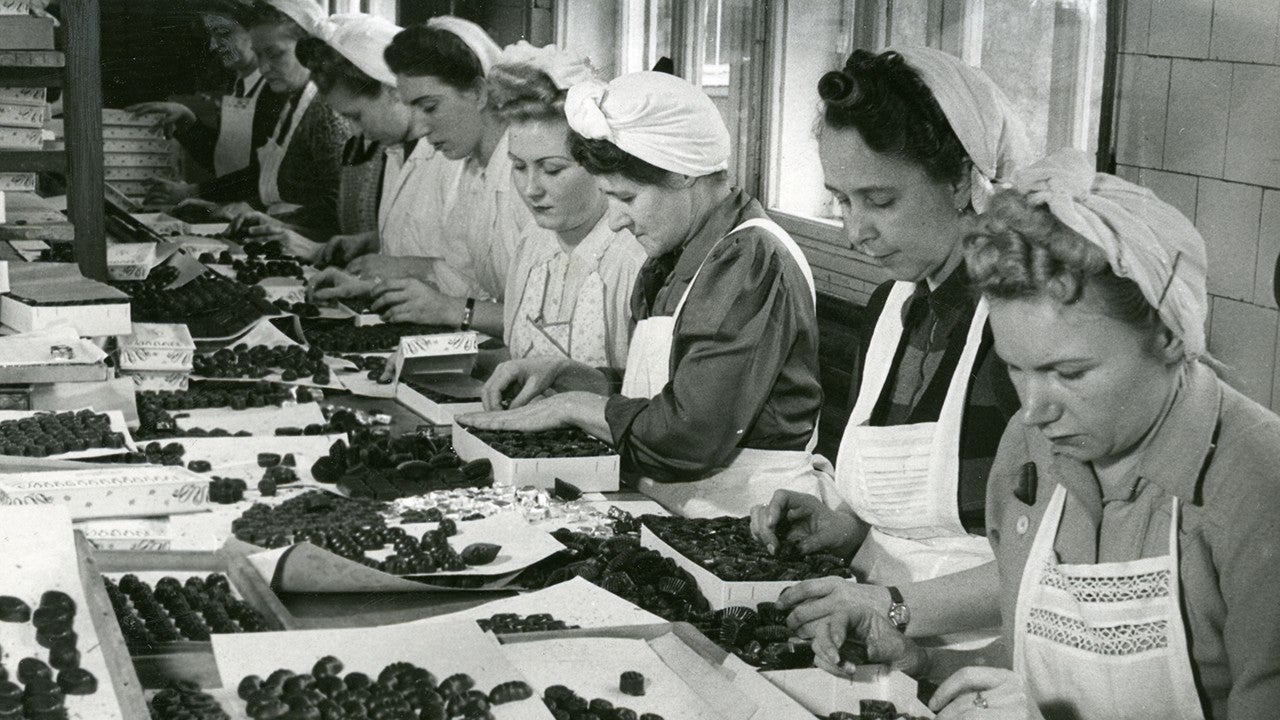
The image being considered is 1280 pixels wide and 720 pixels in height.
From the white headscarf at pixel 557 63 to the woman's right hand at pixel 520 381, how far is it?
88 centimetres

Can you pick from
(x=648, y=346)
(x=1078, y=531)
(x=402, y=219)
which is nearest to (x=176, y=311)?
(x=402, y=219)

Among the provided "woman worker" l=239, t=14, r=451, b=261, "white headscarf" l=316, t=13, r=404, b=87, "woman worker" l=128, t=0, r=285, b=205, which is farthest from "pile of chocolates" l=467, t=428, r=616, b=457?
"woman worker" l=128, t=0, r=285, b=205

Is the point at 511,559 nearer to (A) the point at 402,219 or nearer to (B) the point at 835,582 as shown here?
(B) the point at 835,582

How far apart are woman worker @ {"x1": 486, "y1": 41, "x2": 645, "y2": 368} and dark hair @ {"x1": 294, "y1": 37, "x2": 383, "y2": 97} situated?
7.32 ft

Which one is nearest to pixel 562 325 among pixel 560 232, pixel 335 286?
pixel 560 232

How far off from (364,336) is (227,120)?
4.71 meters

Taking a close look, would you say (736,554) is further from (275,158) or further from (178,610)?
(275,158)

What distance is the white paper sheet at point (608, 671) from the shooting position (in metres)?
2.24

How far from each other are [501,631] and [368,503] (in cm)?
97

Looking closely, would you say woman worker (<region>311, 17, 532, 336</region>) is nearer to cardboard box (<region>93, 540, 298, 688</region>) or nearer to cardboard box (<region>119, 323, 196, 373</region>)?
cardboard box (<region>119, 323, 196, 373</region>)

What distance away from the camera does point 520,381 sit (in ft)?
13.4

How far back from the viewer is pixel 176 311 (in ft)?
17.4

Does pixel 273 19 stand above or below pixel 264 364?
above

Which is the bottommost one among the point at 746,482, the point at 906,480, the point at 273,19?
the point at 746,482
